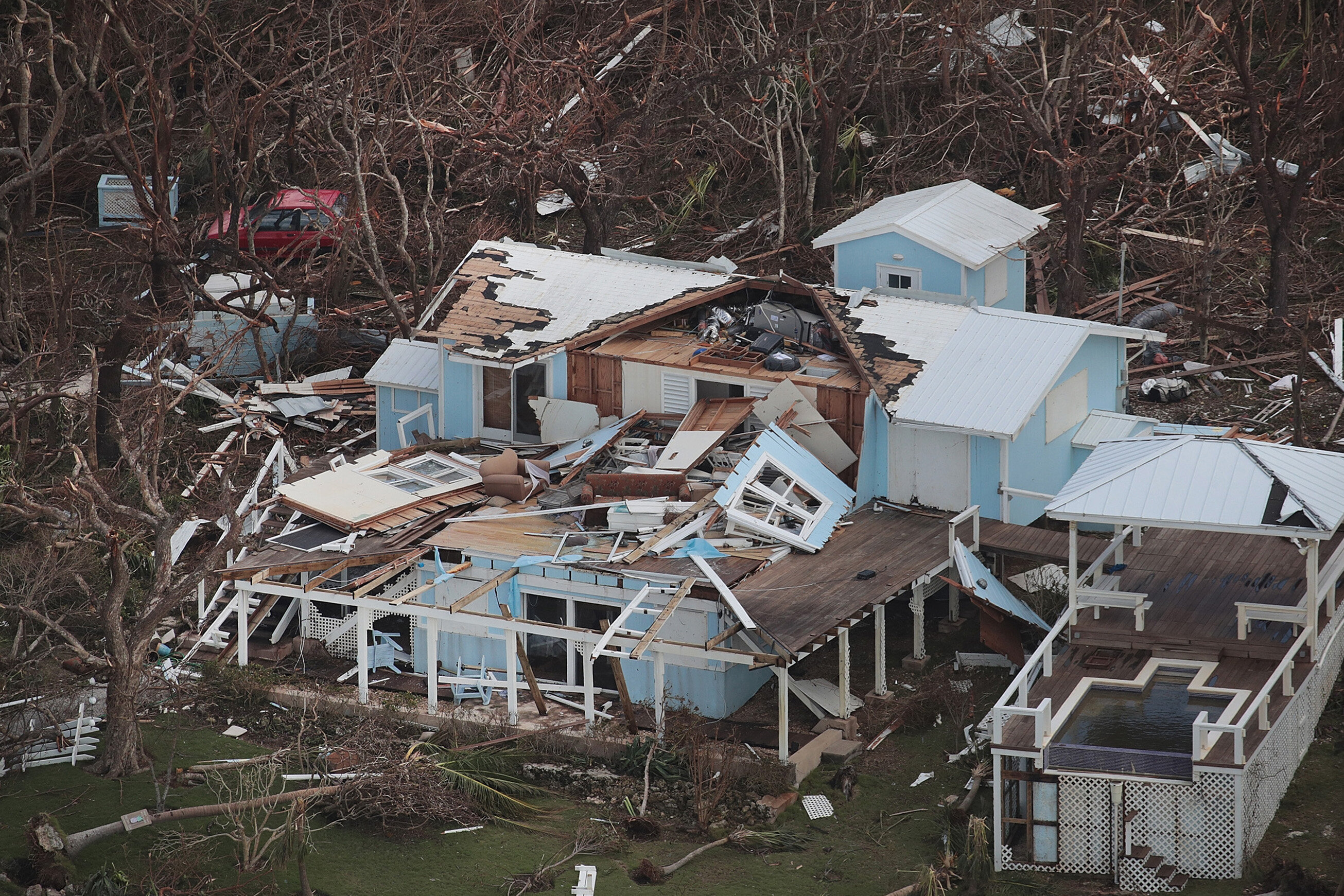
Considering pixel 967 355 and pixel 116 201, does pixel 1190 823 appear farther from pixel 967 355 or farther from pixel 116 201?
pixel 116 201

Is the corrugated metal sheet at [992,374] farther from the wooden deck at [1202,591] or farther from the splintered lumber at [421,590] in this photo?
the splintered lumber at [421,590]

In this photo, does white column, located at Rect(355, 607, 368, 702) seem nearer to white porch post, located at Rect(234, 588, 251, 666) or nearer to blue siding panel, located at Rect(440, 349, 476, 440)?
white porch post, located at Rect(234, 588, 251, 666)

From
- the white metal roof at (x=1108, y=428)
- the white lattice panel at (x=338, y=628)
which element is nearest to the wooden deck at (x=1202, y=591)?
the white metal roof at (x=1108, y=428)

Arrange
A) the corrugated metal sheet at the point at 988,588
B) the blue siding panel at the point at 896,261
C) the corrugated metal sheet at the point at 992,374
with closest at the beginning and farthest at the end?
the corrugated metal sheet at the point at 988,588 < the corrugated metal sheet at the point at 992,374 < the blue siding panel at the point at 896,261

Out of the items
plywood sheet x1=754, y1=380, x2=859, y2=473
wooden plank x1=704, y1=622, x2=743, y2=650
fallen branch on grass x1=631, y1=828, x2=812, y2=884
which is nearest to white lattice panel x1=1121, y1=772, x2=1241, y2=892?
fallen branch on grass x1=631, y1=828, x2=812, y2=884

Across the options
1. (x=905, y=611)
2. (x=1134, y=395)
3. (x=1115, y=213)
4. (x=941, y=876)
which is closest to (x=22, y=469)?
(x=905, y=611)

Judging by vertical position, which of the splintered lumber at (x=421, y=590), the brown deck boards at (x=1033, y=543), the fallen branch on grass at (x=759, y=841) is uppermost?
the brown deck boards at (x=1033, y=543)
